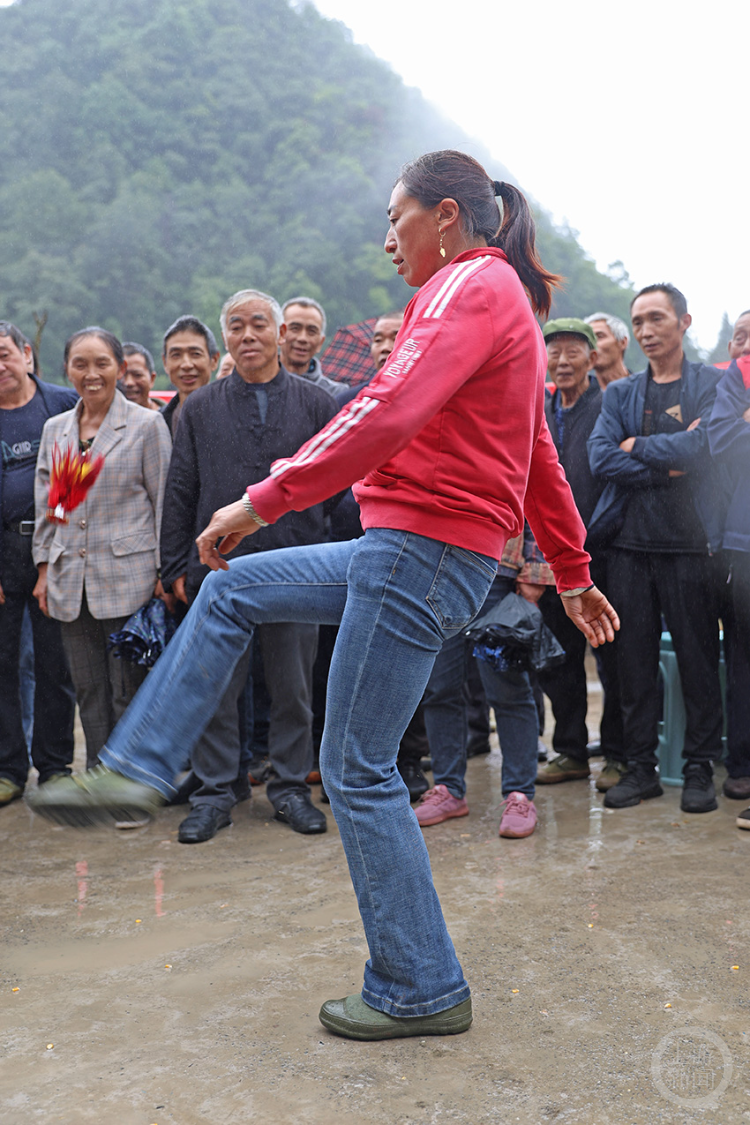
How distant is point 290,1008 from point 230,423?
2.64 meters

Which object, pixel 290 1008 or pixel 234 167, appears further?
pixel 234 167

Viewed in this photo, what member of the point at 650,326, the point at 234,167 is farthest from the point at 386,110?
the point at 650,326

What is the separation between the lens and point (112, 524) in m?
4.75

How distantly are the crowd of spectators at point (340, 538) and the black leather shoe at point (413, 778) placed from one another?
0.03 feet

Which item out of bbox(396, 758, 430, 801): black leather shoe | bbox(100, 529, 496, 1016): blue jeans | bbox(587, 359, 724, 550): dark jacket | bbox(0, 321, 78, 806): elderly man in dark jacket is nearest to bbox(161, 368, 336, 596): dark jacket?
bbox(0, 321, 78, 806): elderly man in dark jacket

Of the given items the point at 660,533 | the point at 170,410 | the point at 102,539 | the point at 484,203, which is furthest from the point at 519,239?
the point at 170,410

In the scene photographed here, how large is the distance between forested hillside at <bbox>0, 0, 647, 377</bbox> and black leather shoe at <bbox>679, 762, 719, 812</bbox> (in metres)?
35.3

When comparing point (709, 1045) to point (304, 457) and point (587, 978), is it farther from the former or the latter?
point (304, 457)

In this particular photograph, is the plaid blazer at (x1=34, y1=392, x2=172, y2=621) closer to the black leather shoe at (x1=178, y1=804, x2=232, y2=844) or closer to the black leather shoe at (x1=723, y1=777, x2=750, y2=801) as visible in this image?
the black leather shoe at (x1=178, y1=804, x2=232, y2=844)

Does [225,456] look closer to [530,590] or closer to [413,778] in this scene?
[530,590]

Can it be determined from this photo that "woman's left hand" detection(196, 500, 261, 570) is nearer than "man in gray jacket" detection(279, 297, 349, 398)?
Yes

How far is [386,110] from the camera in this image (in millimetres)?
62375

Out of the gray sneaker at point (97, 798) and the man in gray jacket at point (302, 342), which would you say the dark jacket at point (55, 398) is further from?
the gray sneaker at point (97, 798)

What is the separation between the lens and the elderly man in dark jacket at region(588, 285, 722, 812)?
4.57 m
